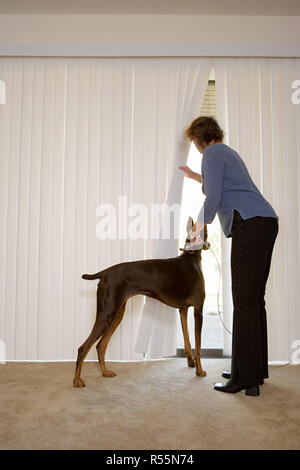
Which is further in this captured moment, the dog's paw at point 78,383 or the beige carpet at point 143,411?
the dog's paw at point 78,383

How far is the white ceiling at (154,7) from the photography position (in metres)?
2.51

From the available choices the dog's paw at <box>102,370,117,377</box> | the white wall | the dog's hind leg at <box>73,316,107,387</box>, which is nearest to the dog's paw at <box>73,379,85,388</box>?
the dog's hind leg at <box>73,316,107,387</box>

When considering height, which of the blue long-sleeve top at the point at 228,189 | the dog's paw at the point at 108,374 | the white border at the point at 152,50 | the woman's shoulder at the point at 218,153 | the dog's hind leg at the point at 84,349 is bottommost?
the dog's paw at the point at 108,374

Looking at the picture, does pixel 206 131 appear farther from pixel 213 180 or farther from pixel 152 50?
pixel 152 50

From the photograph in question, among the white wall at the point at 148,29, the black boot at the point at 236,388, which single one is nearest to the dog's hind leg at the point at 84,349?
the black boot at the point at 236,388

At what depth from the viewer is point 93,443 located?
1.30m

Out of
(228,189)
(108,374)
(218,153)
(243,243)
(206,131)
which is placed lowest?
(108,374)

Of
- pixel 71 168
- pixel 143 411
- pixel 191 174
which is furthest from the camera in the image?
pixel 71 168

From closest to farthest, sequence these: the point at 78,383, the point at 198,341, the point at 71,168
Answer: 1. the point at 78,383
2. the point at 198,341
3. the point at 71,168

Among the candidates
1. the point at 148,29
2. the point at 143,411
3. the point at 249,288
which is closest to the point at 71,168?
the point at 148,29

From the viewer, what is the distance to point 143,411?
1.60 m

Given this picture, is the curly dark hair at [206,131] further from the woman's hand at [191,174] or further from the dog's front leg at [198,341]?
the dog's front leg at [198,341]

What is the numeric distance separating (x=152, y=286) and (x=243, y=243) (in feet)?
1.97
